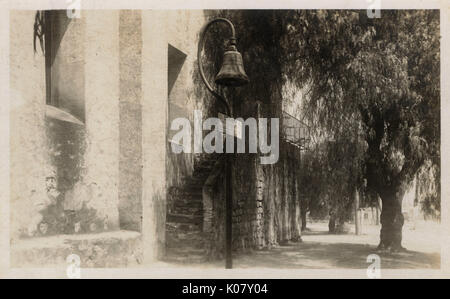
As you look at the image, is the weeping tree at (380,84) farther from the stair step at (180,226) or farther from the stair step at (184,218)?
the stair step at (180,226)

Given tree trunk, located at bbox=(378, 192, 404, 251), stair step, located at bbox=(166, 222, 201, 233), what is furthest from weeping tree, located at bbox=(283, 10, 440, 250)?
stair step, located at bbox=(166, 222, 201, 233)

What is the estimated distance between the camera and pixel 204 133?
32.7 ft

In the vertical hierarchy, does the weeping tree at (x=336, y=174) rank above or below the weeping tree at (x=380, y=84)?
below

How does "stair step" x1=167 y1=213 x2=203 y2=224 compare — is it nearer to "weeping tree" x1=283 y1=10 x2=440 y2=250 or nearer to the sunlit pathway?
the sunlit pathway

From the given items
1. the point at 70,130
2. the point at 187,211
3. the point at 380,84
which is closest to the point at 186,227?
the point at 187,211

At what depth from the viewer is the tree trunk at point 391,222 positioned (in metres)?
8.67

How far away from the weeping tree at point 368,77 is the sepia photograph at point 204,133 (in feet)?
0.10

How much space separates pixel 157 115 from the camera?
8.03 m

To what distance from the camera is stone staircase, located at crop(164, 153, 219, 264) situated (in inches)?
317

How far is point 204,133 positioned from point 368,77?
3.60 m

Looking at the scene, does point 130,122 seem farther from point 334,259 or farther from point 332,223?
point 332,223

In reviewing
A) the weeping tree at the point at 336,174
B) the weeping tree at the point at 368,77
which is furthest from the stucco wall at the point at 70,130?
the weeping tree at the point at 336,174

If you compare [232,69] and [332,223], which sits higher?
[232,69]
